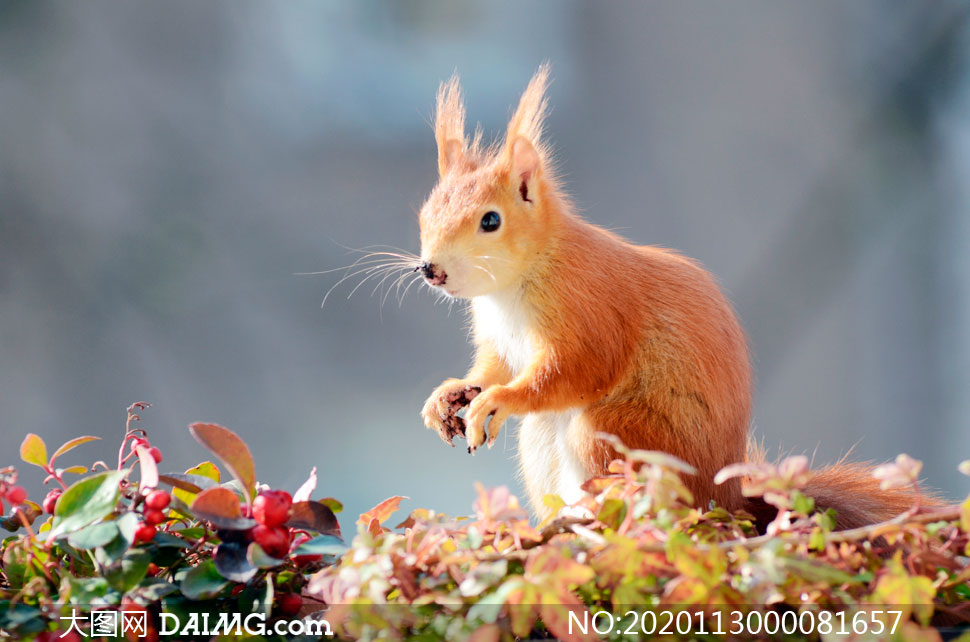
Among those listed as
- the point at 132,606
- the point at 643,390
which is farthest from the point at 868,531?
the point at 132,606

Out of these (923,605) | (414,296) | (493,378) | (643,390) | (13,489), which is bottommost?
(923,605)

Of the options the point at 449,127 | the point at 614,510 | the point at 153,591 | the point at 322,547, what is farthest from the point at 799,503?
the point at 449,127

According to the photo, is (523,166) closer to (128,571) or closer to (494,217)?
(494,217)

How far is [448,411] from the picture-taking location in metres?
0.98

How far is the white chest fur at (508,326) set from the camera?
3.28ft

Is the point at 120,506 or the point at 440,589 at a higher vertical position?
the point at 120,506

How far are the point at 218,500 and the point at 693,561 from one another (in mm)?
349

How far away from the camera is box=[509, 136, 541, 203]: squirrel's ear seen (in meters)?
0.99

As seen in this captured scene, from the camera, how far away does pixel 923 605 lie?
49 centimetres

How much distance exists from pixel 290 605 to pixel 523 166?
1.93 feet

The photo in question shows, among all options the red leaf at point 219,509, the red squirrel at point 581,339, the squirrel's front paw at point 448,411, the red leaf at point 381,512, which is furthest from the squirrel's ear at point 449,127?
the red leaf at point 219,509

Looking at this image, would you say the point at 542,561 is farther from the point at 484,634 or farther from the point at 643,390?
the point at 643,390

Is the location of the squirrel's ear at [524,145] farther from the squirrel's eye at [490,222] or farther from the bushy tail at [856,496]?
the bushy tail at [856,496]

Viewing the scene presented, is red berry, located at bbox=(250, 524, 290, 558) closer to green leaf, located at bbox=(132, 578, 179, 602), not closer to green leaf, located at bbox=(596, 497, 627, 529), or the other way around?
green leaf, located at bbox=(132, 578, 179, 602)
